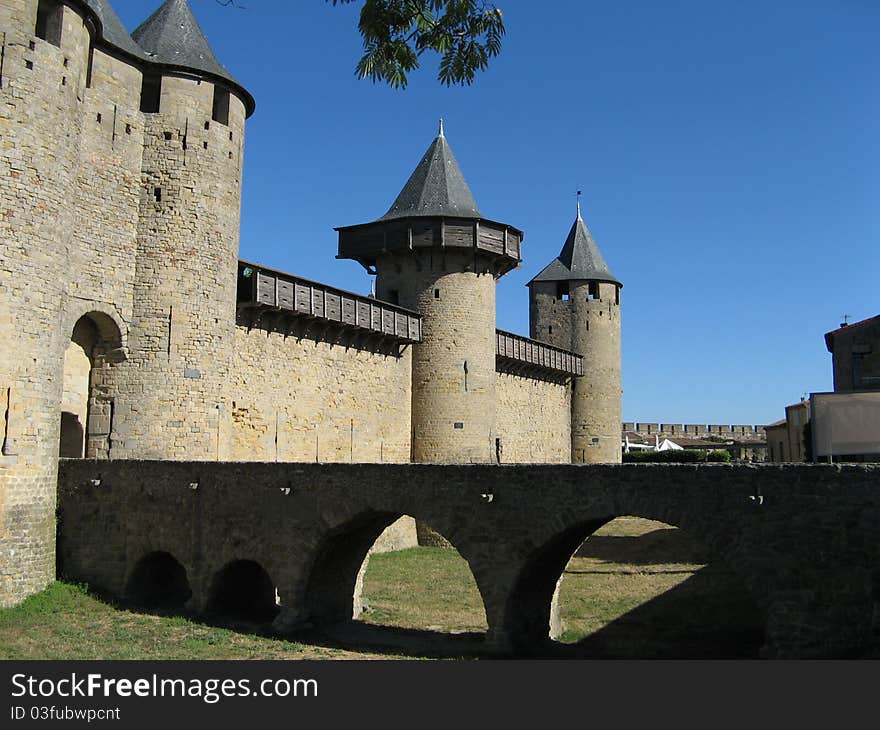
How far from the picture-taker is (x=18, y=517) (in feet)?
46.0

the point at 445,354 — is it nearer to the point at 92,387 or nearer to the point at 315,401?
the point at 315,401

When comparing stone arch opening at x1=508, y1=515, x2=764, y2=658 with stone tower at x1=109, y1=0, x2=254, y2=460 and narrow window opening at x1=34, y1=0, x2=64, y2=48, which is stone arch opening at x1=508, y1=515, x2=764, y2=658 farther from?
narrow window opening at x1=34, y1=0, x2=64, y2=48

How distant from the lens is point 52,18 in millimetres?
14898

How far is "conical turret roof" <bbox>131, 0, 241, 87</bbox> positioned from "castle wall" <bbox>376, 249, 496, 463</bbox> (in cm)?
838

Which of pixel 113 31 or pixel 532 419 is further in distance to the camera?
pixel 532 419

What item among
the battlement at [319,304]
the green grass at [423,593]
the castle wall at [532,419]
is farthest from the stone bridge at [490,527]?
the castle wall at [532,419]

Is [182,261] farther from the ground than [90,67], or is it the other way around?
[90,67]

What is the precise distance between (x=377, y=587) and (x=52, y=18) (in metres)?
12.5

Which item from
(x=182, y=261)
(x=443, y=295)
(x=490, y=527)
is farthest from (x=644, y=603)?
(x=443, y=295)

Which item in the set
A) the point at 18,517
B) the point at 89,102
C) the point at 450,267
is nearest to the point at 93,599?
the point at 18,517

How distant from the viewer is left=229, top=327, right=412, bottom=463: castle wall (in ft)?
63.8

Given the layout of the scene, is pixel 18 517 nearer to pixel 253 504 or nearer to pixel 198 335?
pixel 253 504

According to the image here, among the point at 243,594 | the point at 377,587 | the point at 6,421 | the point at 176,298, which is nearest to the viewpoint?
the point at 6,421

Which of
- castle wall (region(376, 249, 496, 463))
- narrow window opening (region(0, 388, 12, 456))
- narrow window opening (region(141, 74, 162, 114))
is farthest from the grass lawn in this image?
narrow window opening (region(141, 74, 162, 114))
